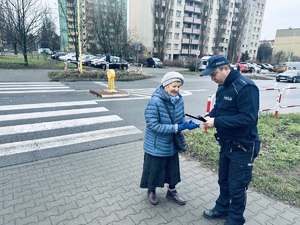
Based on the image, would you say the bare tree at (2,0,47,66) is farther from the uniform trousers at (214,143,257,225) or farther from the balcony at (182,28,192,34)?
the balcony at (182,28,192,34)

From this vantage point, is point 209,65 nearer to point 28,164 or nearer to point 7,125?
point 28,164

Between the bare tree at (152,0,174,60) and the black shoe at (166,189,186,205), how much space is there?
46623 millimetres

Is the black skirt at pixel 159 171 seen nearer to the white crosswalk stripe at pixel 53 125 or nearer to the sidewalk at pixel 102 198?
the sidewalk at pixel 102 198

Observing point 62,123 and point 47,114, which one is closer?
point 62,123

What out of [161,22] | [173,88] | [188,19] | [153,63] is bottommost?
[153,63]

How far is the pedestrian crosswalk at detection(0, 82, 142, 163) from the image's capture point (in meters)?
5.06

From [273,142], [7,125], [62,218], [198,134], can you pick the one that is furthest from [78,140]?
[273,142]

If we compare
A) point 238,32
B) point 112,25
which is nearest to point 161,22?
point 112,25

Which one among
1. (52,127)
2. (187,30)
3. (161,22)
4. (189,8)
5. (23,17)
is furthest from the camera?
(187,30)

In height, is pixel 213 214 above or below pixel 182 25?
below

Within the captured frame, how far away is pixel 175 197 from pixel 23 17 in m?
25.4

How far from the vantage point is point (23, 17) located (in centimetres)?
2198

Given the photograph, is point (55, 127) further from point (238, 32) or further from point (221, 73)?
point (238, 32)

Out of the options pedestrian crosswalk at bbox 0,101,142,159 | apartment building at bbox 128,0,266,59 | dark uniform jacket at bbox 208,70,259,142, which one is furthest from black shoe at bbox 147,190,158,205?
apartment building at bbox 128,0,266,59
